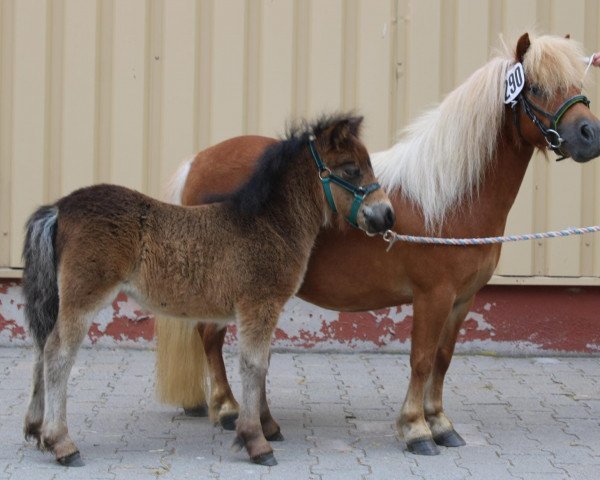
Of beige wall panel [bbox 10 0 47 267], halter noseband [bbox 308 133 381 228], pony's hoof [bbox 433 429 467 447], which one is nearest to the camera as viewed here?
halter noseband [bbox 308 133 381 228]

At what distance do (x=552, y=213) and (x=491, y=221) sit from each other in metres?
Answer: 2.64

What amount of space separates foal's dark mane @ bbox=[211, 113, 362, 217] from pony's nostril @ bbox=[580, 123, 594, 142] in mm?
1111

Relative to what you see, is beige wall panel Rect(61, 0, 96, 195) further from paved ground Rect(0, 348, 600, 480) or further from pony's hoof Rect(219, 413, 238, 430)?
pony's hoof Rect(219, 413, 238, 430)

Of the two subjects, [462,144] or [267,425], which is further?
[267,425]

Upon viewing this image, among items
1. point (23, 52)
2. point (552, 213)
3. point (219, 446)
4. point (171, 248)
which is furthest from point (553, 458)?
point (23, 52)

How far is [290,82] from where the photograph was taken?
7.95 meters

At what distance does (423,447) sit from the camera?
17.9 feet

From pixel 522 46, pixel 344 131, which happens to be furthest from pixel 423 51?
pixel 344 131

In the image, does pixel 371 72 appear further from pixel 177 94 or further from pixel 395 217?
pixel 395 217

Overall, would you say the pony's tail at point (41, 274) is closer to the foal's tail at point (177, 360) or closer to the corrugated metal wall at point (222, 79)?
the foal's tail at point (177, 360)

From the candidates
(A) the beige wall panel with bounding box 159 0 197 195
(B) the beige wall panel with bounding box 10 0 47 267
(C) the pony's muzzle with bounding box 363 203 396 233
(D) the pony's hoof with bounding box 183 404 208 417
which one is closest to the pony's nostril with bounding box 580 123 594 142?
(C) the pony's muzzle with bounding box 363 203 396 233

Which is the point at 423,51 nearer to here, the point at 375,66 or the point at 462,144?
the point at 375,66

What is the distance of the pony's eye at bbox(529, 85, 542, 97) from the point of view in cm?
527

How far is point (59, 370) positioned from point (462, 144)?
2370 millimetres
